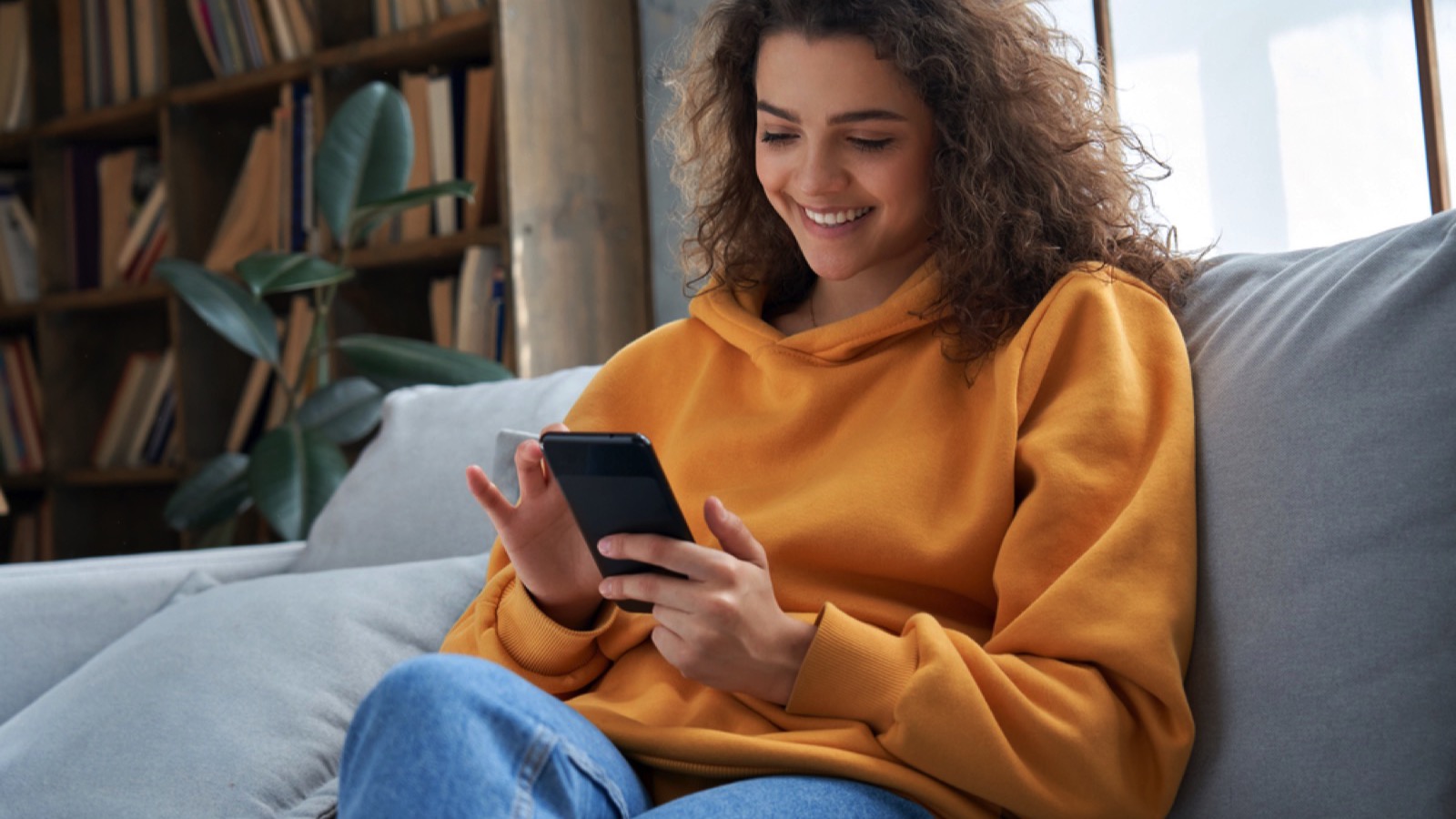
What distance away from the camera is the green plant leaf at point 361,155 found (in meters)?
2.43

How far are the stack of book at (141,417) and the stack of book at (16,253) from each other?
392 mm

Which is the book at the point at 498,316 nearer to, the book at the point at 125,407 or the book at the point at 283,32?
the book at the point at 283,32

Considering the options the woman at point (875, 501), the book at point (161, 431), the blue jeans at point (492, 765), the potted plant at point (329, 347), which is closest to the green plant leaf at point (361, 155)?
the potted plant at point (329, 347)

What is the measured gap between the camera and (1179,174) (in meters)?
2.04

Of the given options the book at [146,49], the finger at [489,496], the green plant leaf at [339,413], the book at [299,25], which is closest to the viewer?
the finger at [489,496]

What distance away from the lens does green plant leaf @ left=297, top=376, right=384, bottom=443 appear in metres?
2.43

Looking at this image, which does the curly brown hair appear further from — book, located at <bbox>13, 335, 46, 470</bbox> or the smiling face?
book, located at <bbox>13, 335, 46, 470</bbox>

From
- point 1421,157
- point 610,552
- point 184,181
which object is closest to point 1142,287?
point 610,552

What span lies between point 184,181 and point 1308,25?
7.97 ft

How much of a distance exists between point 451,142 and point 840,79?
1.67 m

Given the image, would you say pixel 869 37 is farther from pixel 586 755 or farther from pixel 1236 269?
pixel 586 755

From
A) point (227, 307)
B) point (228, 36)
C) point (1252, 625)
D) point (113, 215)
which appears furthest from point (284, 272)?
point (1252, 625)

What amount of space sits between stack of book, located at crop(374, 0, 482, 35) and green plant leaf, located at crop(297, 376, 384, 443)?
0.76 metres

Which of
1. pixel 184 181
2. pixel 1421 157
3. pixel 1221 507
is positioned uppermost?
pixel 184 181
